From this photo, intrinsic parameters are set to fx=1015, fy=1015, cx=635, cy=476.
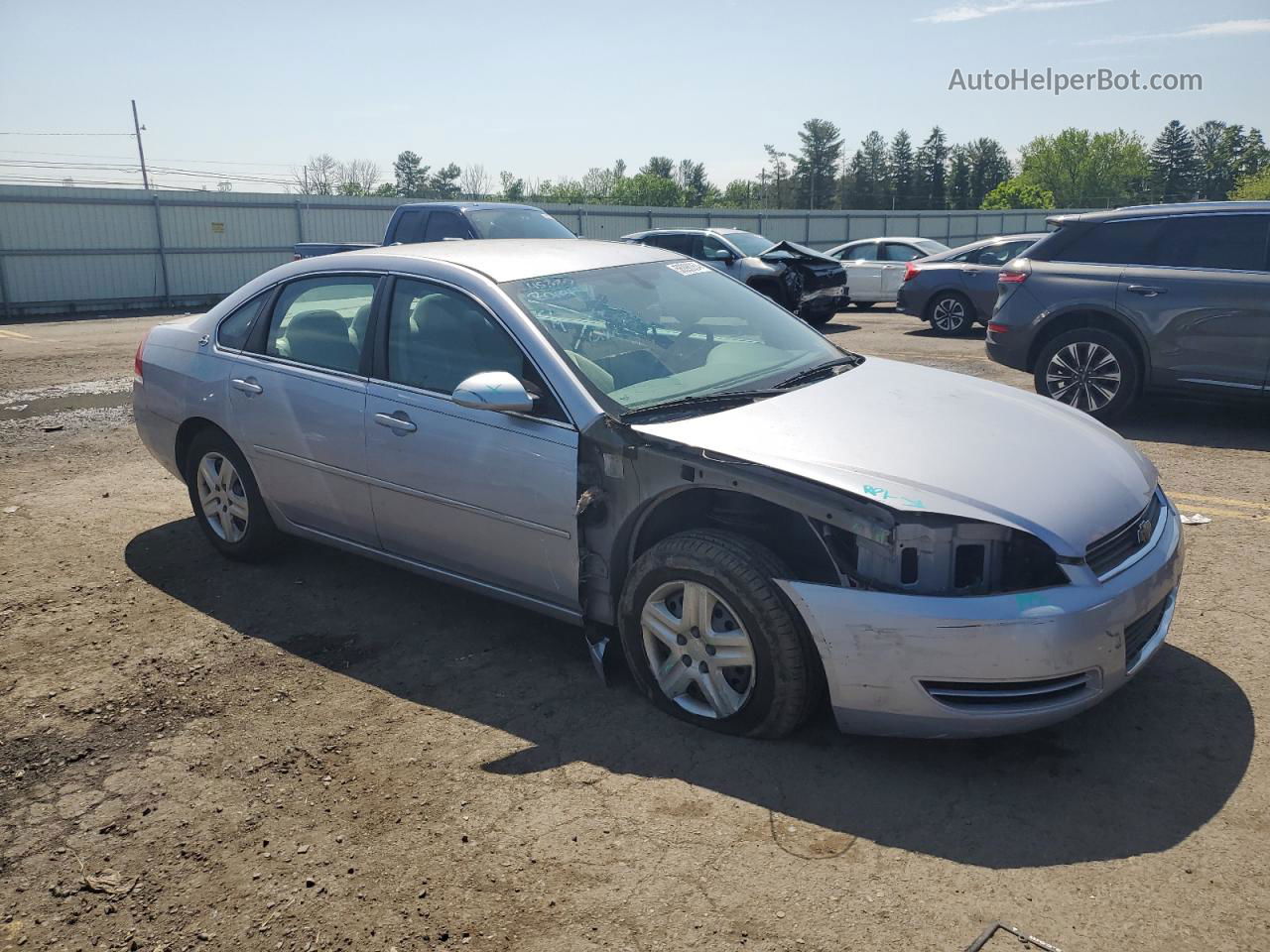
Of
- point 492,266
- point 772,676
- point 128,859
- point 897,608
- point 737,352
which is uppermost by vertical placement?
point 492,266

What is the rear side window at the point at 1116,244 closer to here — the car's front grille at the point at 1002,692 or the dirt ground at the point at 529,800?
the dirt ground at the point at 529,800

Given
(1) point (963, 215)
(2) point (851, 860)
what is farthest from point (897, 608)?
(1) point (963, 215)

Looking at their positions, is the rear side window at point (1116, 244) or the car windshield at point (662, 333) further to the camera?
the rear side window at point (1116, 244)

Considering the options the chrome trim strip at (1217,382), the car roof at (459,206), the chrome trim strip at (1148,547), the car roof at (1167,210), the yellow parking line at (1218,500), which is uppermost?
Answer: the car roof at (459,206)

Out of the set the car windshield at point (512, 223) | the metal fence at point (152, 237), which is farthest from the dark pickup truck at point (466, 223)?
the metal fence at point (152, 237)

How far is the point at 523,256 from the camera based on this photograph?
452cm

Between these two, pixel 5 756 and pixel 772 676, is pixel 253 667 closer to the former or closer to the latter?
pixel 5 756

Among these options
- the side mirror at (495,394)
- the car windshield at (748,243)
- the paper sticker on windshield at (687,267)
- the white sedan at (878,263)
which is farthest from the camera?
the white sedan at (878,263)

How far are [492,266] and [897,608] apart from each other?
90.9 inches

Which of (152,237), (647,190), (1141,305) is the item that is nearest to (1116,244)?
(1141,305)

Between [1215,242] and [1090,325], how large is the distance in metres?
1.04

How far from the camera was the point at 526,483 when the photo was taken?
12.5ft

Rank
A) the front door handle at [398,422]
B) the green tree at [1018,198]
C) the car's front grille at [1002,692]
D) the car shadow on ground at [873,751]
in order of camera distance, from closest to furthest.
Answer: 1. the car shadow on ground at [873,751]
2. the car's front grille at [1002,692]
3. the front door handle at [398,422]
4. the green tree at [1018,198]

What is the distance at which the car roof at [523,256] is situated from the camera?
434cm
